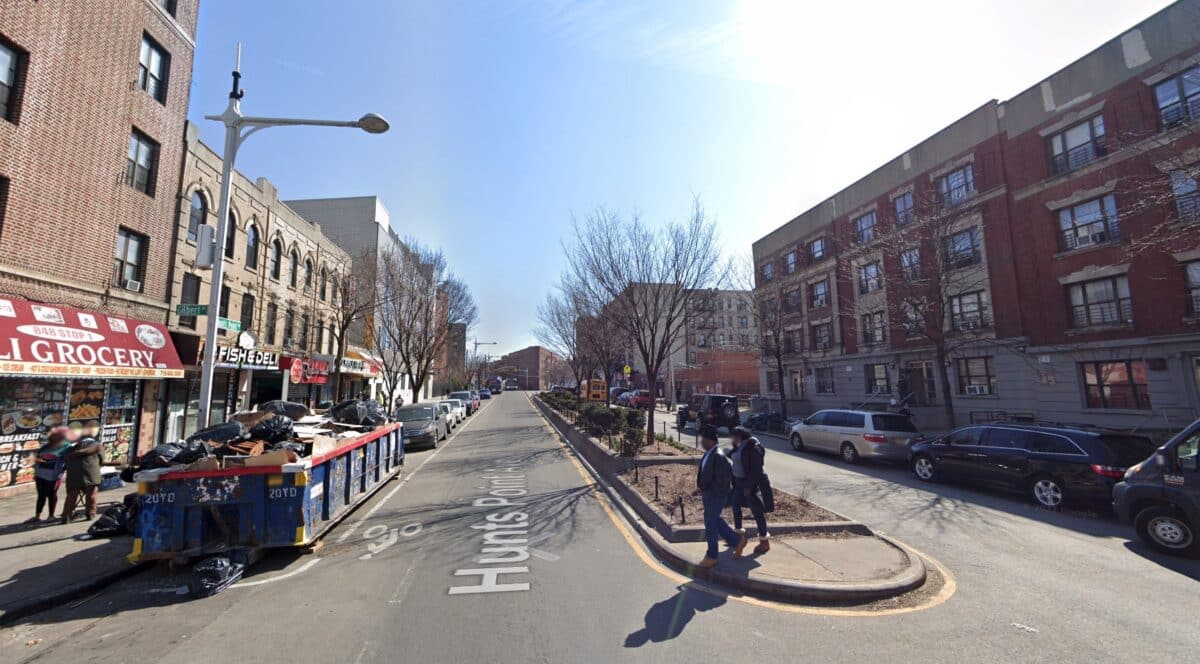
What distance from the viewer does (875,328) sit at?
95.9 feet

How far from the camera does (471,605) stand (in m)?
4.95

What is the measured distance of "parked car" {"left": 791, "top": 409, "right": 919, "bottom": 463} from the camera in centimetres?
1438

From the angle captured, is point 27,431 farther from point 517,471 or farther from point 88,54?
point 517,471

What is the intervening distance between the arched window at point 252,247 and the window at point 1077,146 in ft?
106

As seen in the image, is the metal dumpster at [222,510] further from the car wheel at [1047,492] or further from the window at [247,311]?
the window at [247,311]

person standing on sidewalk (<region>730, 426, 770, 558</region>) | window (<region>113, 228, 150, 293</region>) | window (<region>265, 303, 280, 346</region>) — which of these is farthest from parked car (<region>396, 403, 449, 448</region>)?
person standing on sidewalk (<region>730, 426, 770, 558</region>)

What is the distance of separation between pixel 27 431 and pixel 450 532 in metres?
10.4

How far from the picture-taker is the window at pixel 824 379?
32906 millimetres

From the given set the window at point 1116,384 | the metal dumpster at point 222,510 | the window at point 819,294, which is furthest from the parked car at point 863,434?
the window at point 819,294

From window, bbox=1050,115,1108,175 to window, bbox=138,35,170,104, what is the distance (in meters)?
31.7

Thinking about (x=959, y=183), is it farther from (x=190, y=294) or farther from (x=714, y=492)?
(x=190, y=294)

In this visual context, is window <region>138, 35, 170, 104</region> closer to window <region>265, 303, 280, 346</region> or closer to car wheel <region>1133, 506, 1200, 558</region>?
window <region>265, 303, 280, 346</region>

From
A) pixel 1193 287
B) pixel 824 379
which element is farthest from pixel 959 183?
pixel 824 379

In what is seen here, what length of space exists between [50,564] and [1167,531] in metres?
13.9
